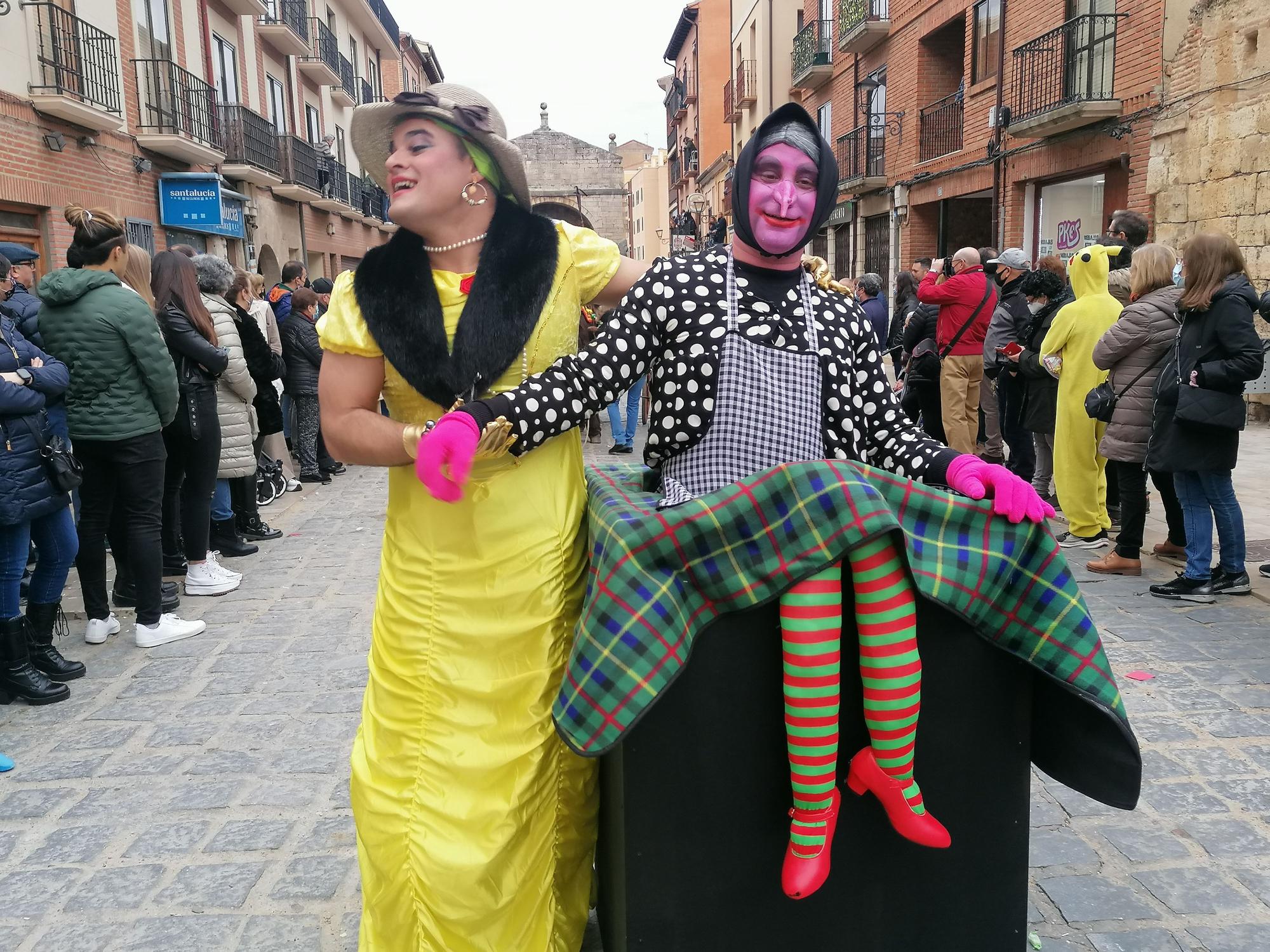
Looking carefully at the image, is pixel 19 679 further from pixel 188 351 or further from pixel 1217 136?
pixel 1217 136

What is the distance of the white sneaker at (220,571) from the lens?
20.8 feet

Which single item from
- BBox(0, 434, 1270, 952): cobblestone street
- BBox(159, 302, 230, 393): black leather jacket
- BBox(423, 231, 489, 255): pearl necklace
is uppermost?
BBox(423, 231, 489, 255): pearl necklace

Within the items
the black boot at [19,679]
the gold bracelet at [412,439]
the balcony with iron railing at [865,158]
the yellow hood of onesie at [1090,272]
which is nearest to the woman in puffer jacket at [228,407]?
the black boot at [19,679]

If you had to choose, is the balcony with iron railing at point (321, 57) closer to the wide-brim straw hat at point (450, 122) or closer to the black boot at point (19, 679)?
the black boot at point (19, 679)

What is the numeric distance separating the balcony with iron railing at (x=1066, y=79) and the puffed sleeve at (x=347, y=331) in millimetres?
12741

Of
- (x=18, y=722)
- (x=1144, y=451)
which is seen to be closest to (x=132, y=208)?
(x=18, y=722)

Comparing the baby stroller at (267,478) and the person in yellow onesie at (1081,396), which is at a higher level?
the person in yellow onesie at (1081,396)

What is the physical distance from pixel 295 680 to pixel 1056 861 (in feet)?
10.6

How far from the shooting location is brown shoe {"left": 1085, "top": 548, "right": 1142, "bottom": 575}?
6129 millimetres

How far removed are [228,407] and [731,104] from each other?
33.2 meters

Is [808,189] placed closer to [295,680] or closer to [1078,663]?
[1078,663]

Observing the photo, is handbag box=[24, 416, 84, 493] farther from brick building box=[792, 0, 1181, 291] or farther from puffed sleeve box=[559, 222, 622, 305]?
brick building box=[792, 0, 1181, 291]

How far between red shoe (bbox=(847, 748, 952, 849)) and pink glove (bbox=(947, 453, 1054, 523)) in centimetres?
52

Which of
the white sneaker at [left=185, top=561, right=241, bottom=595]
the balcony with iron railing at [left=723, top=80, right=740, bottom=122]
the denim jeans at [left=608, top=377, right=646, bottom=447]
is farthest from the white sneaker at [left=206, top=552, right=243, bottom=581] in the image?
the balcony with iron railing at [left=723, top=80, right=740, bottom=122]
